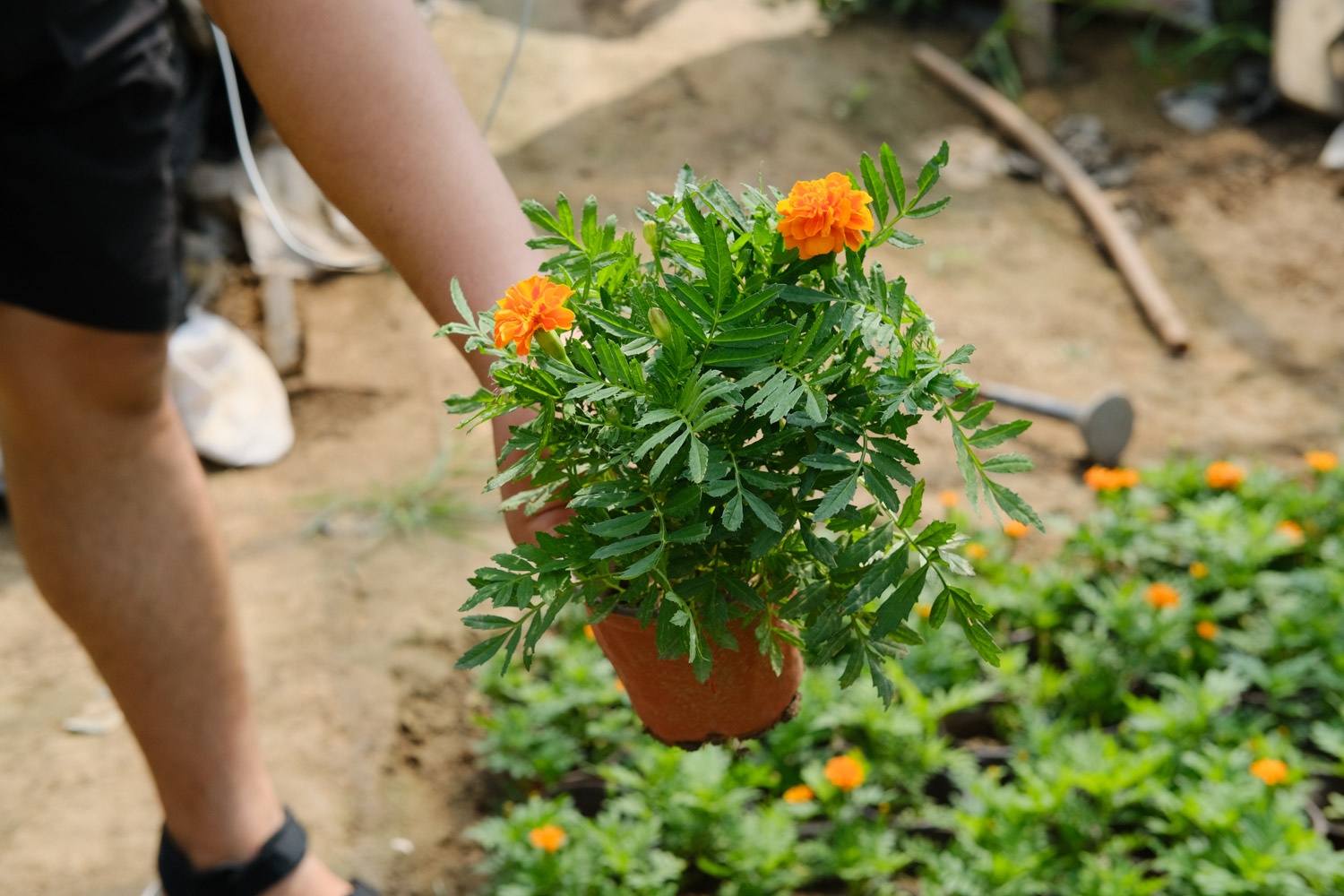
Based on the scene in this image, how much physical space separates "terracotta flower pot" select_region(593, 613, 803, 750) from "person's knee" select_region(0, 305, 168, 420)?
830 millimetres

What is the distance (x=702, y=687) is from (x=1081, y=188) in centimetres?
444

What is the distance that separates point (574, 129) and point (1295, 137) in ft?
11.2

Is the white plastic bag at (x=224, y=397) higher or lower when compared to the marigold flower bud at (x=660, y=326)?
lower

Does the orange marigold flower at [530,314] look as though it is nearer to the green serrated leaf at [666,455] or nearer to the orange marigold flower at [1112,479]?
the green serrated leaf at [666,455]

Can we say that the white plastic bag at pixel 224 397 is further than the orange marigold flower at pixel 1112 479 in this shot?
Yes

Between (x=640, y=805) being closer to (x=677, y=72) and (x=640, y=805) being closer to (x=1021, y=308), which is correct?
(x=1021, y=308)

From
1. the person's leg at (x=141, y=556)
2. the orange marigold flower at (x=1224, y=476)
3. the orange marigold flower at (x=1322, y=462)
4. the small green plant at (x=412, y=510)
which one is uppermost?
the person's leg at (x=141, y=556)

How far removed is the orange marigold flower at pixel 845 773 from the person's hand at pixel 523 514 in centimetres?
110

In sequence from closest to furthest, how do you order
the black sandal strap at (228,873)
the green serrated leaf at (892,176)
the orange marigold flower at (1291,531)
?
the green serrated leaf at (892,176), the black sandal strap at (228,873), the orange marigold flower at (1291,531)

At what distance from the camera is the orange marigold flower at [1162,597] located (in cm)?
248

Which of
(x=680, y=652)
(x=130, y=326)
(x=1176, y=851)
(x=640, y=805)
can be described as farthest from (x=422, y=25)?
(x=1176, y=851)

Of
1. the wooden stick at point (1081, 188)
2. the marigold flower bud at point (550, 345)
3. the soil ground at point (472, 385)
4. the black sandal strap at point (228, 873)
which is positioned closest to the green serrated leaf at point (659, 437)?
the marigold flower bud at point (550, 345)

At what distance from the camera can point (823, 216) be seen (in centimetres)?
87

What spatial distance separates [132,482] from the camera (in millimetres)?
1644
